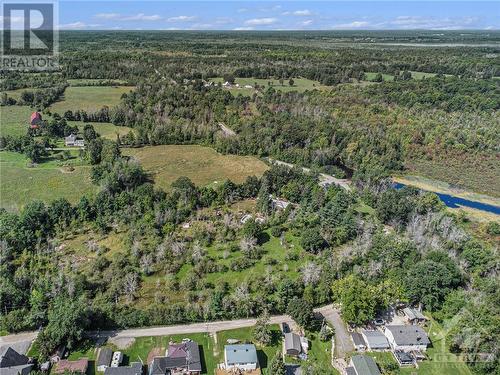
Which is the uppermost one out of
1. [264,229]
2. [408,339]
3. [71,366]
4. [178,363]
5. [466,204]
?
[466,204]

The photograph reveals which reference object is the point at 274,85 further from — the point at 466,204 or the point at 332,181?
the point at 466,204

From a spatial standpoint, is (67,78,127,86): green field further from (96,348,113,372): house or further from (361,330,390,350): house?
(361,330,390,350): house

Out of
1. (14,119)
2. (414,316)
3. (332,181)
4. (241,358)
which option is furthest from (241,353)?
(14,119)

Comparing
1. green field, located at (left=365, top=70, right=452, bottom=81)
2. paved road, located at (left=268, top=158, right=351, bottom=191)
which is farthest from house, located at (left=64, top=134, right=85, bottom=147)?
green field, located at (left=365, top=70, right=452, bottom=81)

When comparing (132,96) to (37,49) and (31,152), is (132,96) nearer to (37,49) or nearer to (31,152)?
(31,152)

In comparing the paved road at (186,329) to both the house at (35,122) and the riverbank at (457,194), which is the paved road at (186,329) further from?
the house at (35,122)

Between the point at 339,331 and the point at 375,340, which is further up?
the point at 375,340

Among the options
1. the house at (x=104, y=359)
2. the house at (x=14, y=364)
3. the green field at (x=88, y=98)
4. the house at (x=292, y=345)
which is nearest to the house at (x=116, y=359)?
the house at (x=104, y=359)
